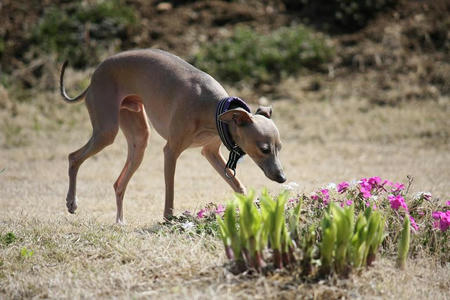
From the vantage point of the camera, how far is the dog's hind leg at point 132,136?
589 centimetres

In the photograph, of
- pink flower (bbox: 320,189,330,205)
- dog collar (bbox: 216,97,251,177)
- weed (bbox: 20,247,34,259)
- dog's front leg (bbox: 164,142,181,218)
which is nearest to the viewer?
weed (bbox: 20,247,34,259)

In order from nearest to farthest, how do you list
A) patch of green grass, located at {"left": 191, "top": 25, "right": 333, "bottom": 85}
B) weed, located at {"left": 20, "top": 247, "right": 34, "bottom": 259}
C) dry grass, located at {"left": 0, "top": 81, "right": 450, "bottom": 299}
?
dry grass, located at {"left": 0, "top": 81, "right": 450, "bottom": 299}
weed, located at {"left": 20, "top": 247, "right": 34, "bottom": 259}
patch of green grass, located at {"left": 191, "top": 25, "right": 333, "bottom": 85}

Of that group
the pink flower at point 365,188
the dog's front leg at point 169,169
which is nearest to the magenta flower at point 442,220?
the pink flower at point 365,188

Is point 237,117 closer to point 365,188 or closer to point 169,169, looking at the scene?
point 169,169

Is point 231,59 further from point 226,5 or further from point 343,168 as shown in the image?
point 343,168

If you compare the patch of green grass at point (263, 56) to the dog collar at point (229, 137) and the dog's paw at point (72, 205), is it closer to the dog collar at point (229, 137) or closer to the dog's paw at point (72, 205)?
the dog's paw at point (72, 205)

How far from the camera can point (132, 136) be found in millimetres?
5961

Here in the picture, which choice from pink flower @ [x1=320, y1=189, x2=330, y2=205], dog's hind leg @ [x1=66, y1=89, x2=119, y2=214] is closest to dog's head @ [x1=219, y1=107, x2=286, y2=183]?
pink flower @ [x1=320, y1=189, x2=330, y2=205]

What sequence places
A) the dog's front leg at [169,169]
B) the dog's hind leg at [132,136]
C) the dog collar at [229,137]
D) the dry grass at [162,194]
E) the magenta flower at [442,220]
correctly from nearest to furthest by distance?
the dry grass at [162,194] → the magenta flower at [442,220] → the dog collar at [229,137] → the dog's front leg at [169,169] → the dog's hind leg at [132,136]

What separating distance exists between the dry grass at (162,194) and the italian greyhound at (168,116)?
564mm

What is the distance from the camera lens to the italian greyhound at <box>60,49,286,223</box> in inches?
180

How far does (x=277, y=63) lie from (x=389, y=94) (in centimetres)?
242

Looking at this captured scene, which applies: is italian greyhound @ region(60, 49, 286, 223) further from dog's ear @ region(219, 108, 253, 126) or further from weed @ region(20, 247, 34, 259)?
weed @ region(20, 247, 34, 259)

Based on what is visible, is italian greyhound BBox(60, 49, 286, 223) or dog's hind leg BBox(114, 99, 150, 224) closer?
italian greyhound BBox(60, 49, 286, 223)
